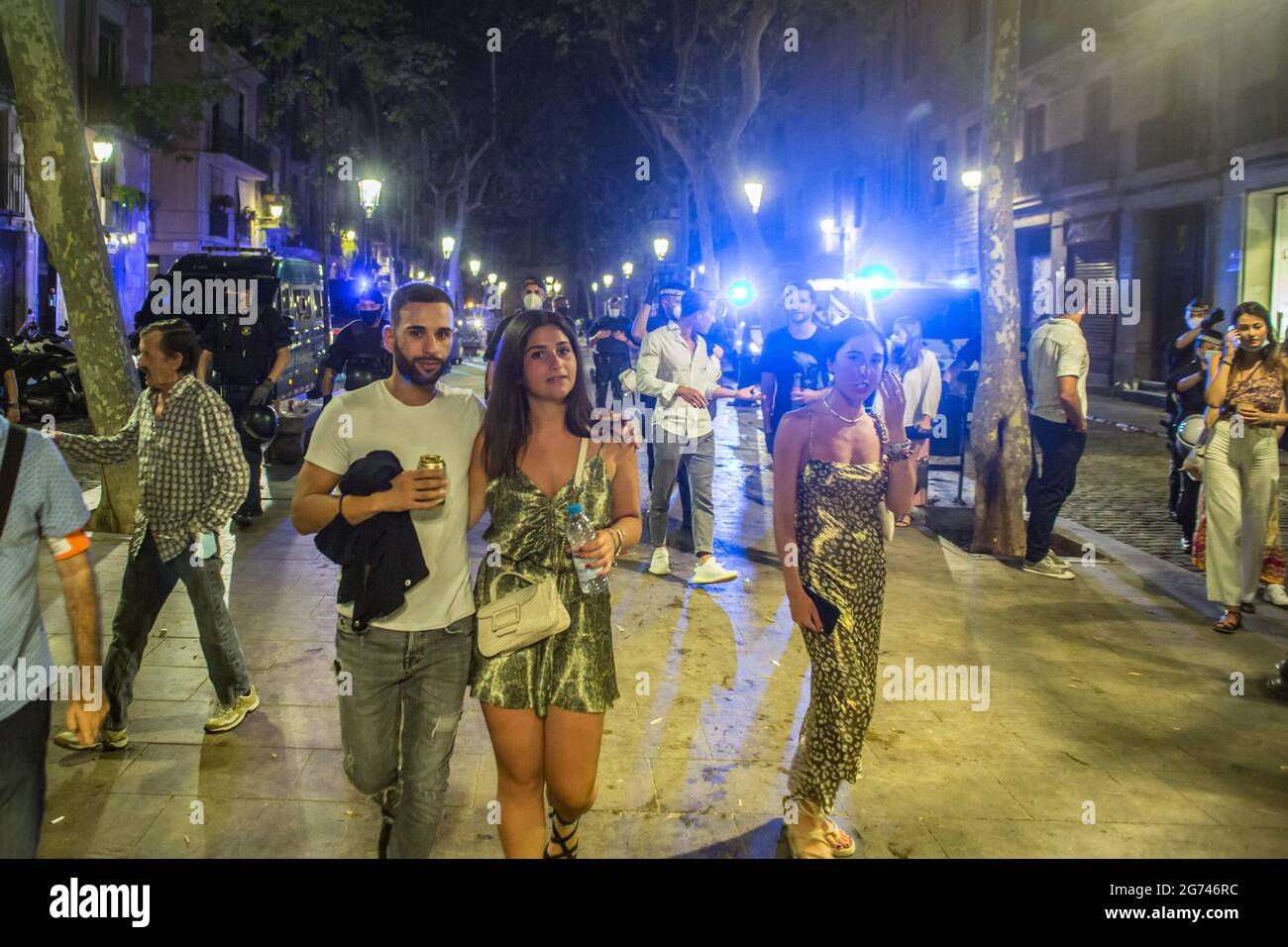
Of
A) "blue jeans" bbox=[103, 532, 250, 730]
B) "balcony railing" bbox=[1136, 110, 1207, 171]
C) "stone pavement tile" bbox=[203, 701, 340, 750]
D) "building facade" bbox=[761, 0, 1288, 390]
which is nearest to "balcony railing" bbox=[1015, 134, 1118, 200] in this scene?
"building facade" bbox=[761, 0, 1288, 390]

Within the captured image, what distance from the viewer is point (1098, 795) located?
4.33 m

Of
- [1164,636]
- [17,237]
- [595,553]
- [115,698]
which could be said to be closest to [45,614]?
[115,698]

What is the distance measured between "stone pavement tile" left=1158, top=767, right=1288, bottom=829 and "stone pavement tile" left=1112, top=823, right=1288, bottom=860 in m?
0.08

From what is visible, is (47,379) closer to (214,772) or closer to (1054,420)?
(214,772)

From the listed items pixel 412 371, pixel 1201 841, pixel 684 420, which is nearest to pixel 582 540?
pixel 412 371

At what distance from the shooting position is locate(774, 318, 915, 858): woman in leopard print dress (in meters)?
3.77

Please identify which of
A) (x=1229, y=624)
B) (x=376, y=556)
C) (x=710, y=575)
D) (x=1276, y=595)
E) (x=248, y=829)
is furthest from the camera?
(x=710, y=575)

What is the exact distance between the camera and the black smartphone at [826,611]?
150 inches

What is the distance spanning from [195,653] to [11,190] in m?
25.2

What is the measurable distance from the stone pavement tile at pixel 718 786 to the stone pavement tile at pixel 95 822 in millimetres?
1870

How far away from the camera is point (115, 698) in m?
4.45

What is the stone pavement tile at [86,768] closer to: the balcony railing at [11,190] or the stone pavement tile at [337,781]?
the stone pavement tile at [337,781]

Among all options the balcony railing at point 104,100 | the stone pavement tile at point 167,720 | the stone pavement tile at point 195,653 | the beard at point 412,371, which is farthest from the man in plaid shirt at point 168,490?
the balcony railing at point 104,100

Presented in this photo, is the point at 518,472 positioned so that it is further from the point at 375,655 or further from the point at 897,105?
the point at 897,105
